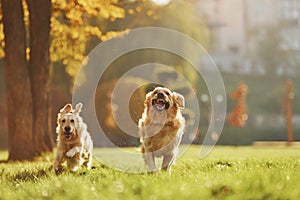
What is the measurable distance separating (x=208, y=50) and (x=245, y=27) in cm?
439

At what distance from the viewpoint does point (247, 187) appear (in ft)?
15.3

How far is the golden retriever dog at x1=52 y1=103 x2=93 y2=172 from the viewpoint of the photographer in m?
6.93

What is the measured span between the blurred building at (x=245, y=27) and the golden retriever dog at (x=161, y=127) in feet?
64.9

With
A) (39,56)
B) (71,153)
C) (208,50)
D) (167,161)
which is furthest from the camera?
(208,50)

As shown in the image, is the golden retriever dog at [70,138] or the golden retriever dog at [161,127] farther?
the golden retriever dog at [70,138]

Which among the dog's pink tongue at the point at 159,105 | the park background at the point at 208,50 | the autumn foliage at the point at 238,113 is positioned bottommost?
the autumn foliage at the point at 238,113

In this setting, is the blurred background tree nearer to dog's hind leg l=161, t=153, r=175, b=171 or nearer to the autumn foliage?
dog's hind leg l=161, t=153, r=175, b=171

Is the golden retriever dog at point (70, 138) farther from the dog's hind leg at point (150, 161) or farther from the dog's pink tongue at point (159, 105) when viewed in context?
the dog's pink tongue at point (159, 105)

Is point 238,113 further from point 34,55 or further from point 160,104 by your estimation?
point 160,104

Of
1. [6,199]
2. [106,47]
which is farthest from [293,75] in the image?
[6,199]

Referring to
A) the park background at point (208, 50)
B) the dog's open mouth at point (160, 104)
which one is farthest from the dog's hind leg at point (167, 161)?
the park background at point (208, 50)

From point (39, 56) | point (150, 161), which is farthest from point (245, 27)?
point (150, 161)

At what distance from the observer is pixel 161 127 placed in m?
6.37

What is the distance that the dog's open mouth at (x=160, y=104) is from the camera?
6277mm
